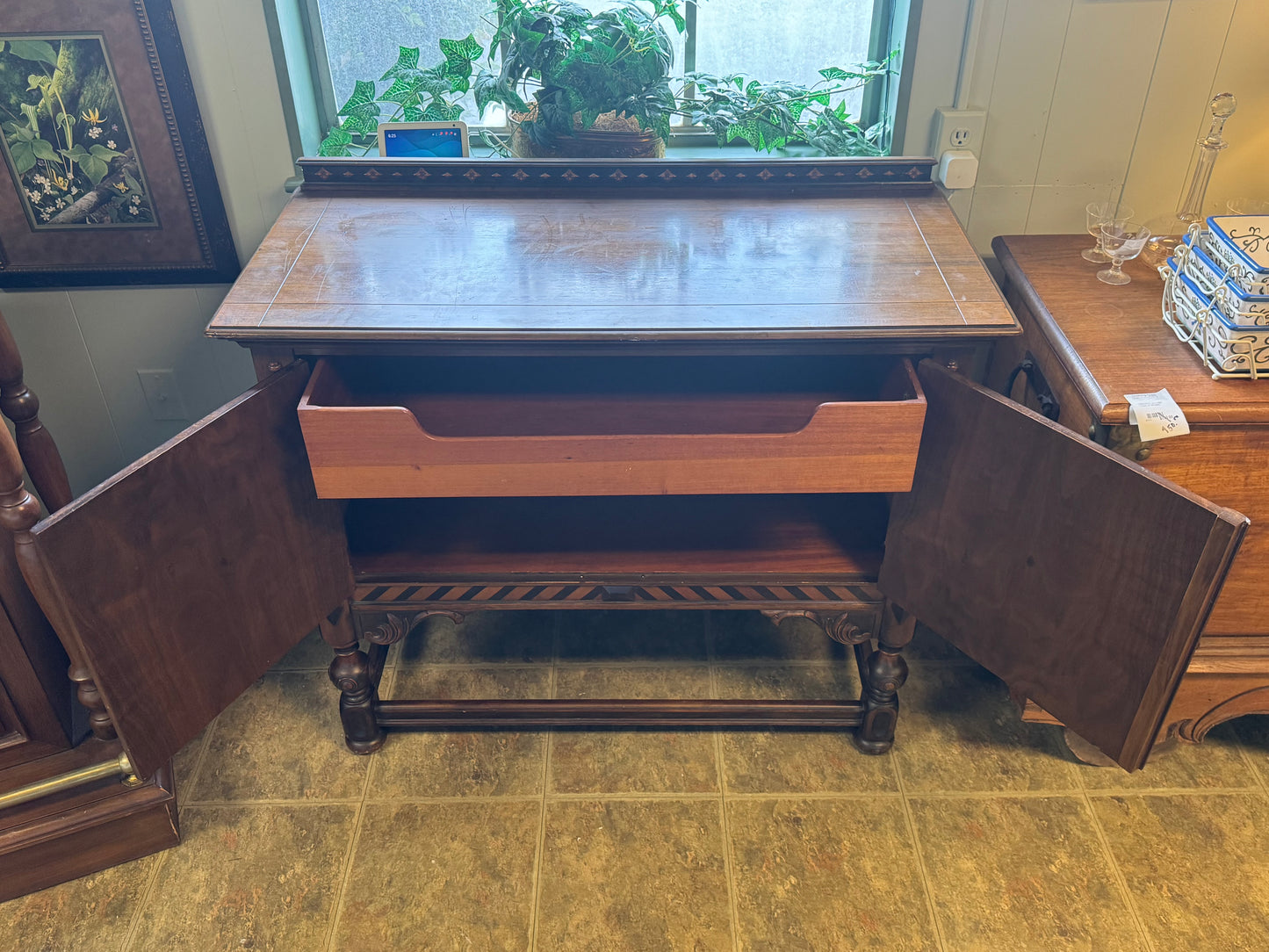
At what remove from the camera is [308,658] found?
1.71 metres

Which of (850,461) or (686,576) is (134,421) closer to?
(686,576)

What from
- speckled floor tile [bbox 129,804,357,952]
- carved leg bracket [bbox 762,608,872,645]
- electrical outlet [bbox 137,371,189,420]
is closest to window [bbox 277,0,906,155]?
electrical outlet [bbox 137,371,189,420]

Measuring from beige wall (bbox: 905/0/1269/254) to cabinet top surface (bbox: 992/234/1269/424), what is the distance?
106 mm

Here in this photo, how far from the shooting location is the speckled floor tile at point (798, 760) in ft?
4.75

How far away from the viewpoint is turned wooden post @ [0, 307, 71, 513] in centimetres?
117

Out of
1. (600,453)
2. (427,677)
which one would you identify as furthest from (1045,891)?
(427,677)

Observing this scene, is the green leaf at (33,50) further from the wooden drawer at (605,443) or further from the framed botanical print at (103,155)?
the wooden drawer at (605,443)

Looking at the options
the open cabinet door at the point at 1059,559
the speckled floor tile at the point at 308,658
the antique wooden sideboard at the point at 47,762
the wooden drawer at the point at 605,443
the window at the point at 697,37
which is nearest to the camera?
the open cabinet door at the point at 1059,559

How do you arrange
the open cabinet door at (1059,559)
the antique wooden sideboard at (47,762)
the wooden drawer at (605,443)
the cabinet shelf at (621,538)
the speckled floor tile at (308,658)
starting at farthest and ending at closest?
the speckled floor tile at (308,658) < the cabinet shelf at (621,538) < the antique wooden sideboard at (47,762) < the wooden drawer at (605,443) < the open cabinet door at (1059,559)

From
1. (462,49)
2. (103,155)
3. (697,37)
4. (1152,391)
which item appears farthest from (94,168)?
(1152,391)

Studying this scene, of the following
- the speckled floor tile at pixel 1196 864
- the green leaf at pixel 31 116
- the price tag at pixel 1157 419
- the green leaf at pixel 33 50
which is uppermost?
the green leaf at pixel 33 50

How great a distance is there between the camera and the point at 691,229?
131 centimetres

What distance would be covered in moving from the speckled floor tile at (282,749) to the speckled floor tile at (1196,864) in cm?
117

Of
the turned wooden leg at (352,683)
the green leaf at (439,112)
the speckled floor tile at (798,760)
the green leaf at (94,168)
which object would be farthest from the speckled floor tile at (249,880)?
the green leaf at (439,112)
